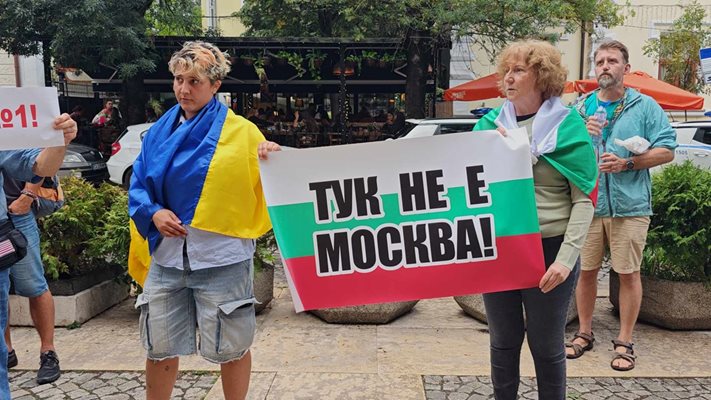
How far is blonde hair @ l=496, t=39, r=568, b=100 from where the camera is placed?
2.55 m

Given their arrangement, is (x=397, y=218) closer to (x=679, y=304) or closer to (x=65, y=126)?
(x=65, y=126)

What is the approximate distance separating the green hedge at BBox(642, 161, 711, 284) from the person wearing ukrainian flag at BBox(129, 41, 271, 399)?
316 cm

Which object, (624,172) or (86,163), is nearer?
(624,172)

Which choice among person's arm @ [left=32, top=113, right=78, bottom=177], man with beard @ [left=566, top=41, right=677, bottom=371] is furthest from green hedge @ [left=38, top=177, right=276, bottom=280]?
man with beard @ [left=566, top=41, right=677, bottom=371]

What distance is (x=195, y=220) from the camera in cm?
265

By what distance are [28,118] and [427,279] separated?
193 cm

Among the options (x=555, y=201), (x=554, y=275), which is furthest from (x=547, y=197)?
(x=554, y=275)

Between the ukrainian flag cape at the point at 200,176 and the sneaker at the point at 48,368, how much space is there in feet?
4.92

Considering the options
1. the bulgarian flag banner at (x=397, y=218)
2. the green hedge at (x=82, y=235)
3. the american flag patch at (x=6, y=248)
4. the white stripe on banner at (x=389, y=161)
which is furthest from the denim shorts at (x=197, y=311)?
the green hedge at (x=82, y=235)

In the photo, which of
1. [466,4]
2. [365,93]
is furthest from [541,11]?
[365,93]

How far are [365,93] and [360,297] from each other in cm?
1640

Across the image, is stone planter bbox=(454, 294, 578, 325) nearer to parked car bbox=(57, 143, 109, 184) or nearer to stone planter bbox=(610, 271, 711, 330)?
stone planter bbox=(610, 271, 711, 330)

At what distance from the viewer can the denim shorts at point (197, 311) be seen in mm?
2705

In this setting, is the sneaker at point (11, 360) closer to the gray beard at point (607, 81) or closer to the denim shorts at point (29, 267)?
the denim shorts at point (29, 267)
